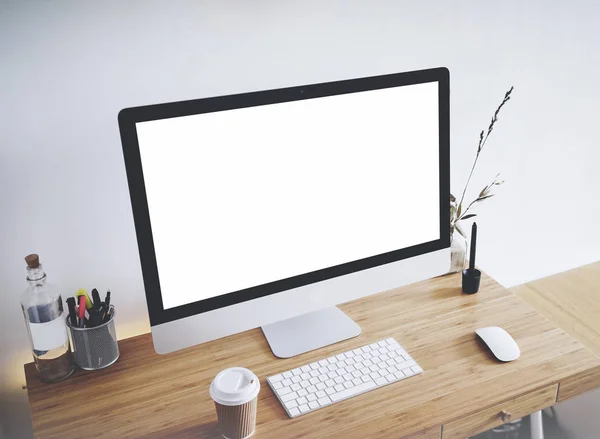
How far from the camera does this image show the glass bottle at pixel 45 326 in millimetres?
1252

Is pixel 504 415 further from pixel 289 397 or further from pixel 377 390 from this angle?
pixel 289 397

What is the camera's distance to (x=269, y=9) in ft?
4.58

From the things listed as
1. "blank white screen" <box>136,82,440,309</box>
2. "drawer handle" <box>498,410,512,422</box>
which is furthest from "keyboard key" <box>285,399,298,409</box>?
"drawer handle" <box>498,410,512,422</box>

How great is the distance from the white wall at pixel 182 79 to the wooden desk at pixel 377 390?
24 cm

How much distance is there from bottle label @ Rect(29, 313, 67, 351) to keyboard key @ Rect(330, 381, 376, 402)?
0.55 m

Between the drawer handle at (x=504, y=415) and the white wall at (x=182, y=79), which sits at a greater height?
the white wall at (x=182, y=79)

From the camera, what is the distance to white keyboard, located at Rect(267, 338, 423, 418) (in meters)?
1.16

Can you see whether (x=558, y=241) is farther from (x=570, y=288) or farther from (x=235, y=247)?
(x=235, y=247)

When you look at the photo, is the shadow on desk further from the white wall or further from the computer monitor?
the white wall

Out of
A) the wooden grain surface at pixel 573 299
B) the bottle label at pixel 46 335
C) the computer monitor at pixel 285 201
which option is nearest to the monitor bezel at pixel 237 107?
the computer monitor at pixel 285 201

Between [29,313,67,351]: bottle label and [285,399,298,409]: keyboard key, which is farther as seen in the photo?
[29,313,67,351]: bottle label

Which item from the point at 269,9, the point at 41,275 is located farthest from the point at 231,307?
the point at 269,9

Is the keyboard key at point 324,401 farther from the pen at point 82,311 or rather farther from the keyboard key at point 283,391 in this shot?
the pen at point 82,311

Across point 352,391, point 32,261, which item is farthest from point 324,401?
point 32,261
